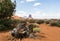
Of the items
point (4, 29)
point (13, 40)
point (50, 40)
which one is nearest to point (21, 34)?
point (13, 40)

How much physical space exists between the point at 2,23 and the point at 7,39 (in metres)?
5.62

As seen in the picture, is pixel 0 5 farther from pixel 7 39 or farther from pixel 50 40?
pixel 50 40

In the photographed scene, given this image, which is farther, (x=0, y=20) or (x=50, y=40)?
(x=0, y=20)

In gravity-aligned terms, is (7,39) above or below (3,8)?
below

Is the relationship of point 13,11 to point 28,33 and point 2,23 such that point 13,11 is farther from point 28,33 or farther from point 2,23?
point 28,33

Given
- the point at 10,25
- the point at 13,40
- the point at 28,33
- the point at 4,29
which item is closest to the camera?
the point at 13,40

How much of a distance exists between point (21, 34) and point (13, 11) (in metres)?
7.25

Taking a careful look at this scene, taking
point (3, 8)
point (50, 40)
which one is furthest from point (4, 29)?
point (50, 40)

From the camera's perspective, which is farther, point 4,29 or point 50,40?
point 4,29

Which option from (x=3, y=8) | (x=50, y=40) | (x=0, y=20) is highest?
(x=3, y=8)

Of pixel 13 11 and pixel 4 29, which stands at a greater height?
pixel 13 11

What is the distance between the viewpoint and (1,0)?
21.7 metres

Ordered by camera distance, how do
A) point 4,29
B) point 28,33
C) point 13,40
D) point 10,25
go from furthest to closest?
point 10,25 < point 4,29 < point 28,33 < point 13,40

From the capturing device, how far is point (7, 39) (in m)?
15.9
